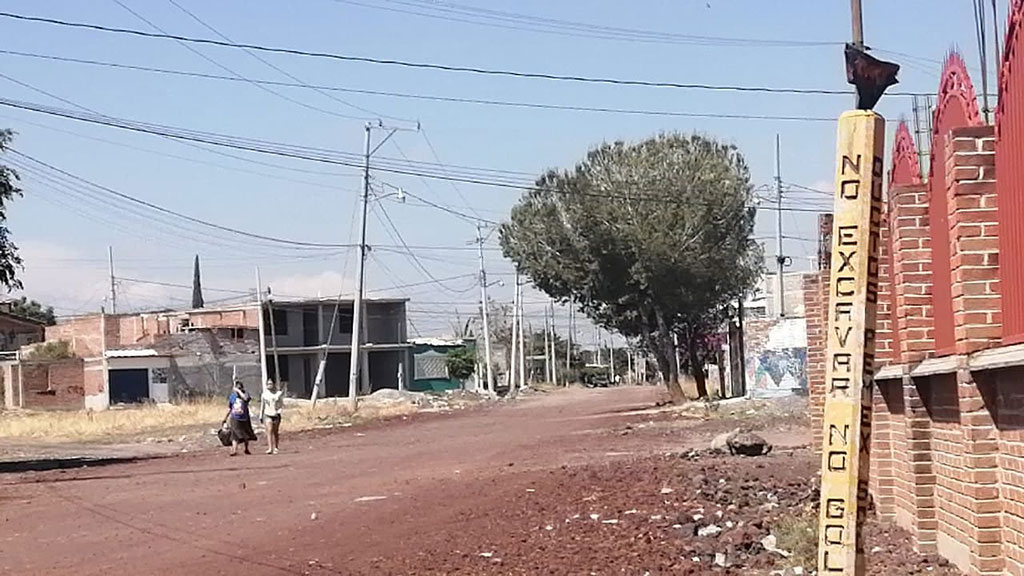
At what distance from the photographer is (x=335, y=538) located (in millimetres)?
15289

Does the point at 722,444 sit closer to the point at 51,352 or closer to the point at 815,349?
the point at 815,349

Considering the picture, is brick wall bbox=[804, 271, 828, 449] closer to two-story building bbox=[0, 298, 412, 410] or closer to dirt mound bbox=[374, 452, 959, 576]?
dirt mound bbox=[374, 452, 959, 576]

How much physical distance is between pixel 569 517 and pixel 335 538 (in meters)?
2.56

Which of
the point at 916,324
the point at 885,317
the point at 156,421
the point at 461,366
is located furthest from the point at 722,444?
the point at 461,366

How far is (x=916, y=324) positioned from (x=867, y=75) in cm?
543

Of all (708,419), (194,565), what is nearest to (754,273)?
(708,419)

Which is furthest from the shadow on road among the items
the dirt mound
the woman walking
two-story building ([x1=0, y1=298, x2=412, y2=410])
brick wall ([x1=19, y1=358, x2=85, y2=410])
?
brick wall ([x1=19, y1=358, x2=85, y2=410])

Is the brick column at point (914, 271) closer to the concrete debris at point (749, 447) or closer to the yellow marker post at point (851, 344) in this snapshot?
the yellow marker post at point (851, 344)

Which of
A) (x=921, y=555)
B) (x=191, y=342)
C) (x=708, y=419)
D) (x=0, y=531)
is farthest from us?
(x=191, y=342)

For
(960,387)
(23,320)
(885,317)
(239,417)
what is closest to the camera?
(960,387)

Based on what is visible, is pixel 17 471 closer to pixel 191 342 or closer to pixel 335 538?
pixel 335 538

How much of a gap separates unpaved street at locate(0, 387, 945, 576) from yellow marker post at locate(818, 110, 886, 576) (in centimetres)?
491

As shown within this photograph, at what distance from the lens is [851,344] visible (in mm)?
5406

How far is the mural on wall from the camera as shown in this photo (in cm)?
4662
